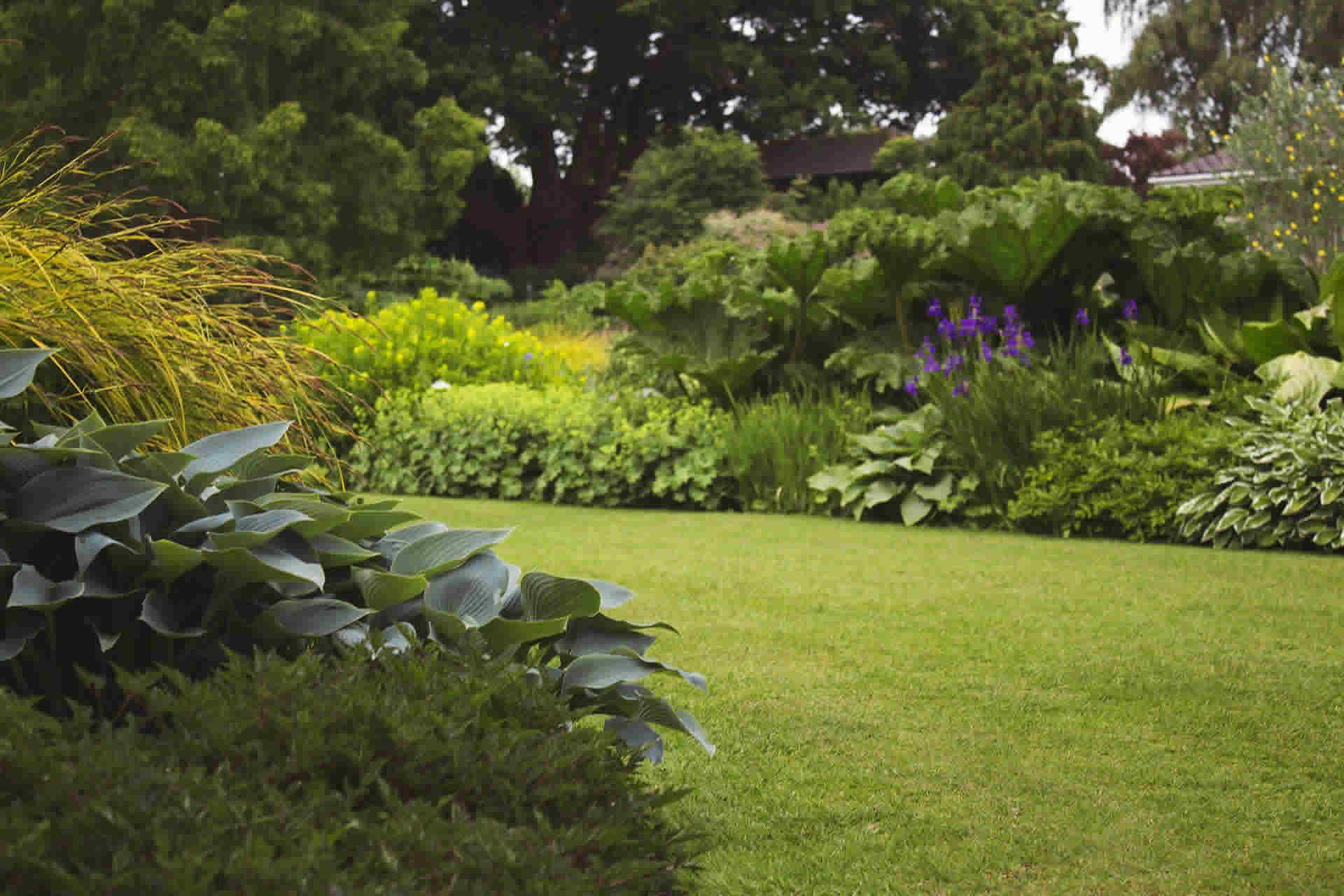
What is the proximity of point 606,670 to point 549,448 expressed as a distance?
617cm

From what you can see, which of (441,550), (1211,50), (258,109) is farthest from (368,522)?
(1211,50)

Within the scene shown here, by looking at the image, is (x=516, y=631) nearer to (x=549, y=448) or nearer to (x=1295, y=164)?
(x=549, y=448)

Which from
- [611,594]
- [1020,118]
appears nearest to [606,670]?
[611,594]

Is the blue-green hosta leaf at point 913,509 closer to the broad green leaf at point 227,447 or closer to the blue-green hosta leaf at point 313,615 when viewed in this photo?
the broad green leaf at point 227,447

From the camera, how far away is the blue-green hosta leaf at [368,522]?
2322 mm

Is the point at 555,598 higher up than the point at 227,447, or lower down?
lower down

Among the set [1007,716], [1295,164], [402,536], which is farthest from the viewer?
[1295,164]

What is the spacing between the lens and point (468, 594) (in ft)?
7.29

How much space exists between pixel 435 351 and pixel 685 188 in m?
15.1

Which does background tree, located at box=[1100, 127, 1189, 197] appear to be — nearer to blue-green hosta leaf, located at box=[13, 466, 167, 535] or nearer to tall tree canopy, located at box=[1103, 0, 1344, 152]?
tall tree canopy, located at box=[1103, 0, 1344, 152]

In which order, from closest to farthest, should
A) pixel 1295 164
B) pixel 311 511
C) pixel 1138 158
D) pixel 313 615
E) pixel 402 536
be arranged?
1. pixel 313 615
2. pixel 311 511
3. pixel 402 536
4. pixel 1295 164
5. pixel 1138 158

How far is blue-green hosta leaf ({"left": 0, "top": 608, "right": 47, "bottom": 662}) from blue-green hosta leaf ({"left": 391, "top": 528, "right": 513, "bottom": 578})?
0.59 m

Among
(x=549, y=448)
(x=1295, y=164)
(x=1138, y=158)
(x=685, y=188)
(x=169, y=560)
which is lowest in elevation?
(x=549, y=448)

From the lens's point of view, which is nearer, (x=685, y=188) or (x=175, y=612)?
(x=175, y=612)
